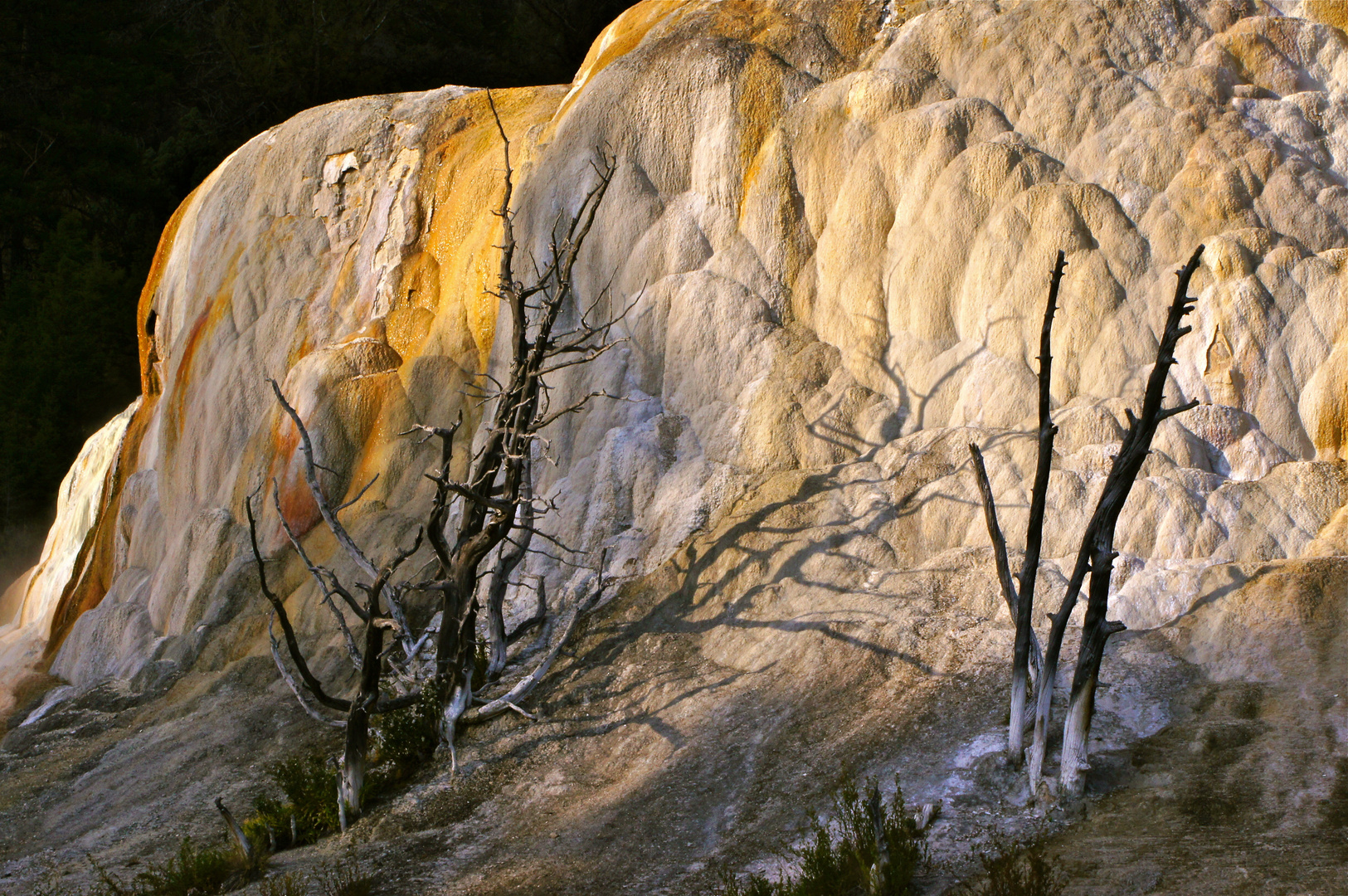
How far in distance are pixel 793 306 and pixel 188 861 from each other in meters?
5.69

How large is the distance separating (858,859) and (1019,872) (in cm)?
72

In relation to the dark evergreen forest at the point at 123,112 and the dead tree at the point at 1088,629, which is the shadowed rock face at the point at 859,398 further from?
the dark evergreen forest at the point at 123,112

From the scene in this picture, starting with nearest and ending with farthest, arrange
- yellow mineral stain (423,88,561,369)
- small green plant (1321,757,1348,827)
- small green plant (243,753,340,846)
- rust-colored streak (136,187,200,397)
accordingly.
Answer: small green plant (1321,757,1348,827), small green plant (243,753,340,846), yellow mineral stain (423,88,561,369), rust-colored streak (136,187,200,397)

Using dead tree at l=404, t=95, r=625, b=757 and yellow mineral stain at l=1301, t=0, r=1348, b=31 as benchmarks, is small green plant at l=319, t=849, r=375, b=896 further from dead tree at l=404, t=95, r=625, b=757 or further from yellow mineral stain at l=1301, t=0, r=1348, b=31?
yellow mineral stain at l=1301, t=0, r=1348, b=31

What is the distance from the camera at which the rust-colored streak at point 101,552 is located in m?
12.7

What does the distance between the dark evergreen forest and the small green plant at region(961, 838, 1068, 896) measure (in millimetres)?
15812

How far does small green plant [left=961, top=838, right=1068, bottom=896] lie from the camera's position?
15.5 feet

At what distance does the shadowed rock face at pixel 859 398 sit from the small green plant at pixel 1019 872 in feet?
1.20

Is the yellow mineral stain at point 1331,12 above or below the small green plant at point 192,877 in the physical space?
above

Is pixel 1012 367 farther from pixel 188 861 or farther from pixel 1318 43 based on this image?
pixel 188 861

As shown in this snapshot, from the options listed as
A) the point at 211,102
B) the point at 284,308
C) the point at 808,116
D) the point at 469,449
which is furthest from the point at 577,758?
the point at 211,102

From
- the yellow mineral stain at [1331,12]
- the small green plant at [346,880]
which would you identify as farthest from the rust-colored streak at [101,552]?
the yellow mineral stain at [1331,12]

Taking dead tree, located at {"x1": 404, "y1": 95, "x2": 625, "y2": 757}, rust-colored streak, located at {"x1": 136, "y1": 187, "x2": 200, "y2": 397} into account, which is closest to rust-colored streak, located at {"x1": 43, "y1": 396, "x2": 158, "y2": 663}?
rust-colored streak, located at {"x1": 136, "y1": 187, "x2": 200, "y2": 397}

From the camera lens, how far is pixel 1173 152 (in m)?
8.18
